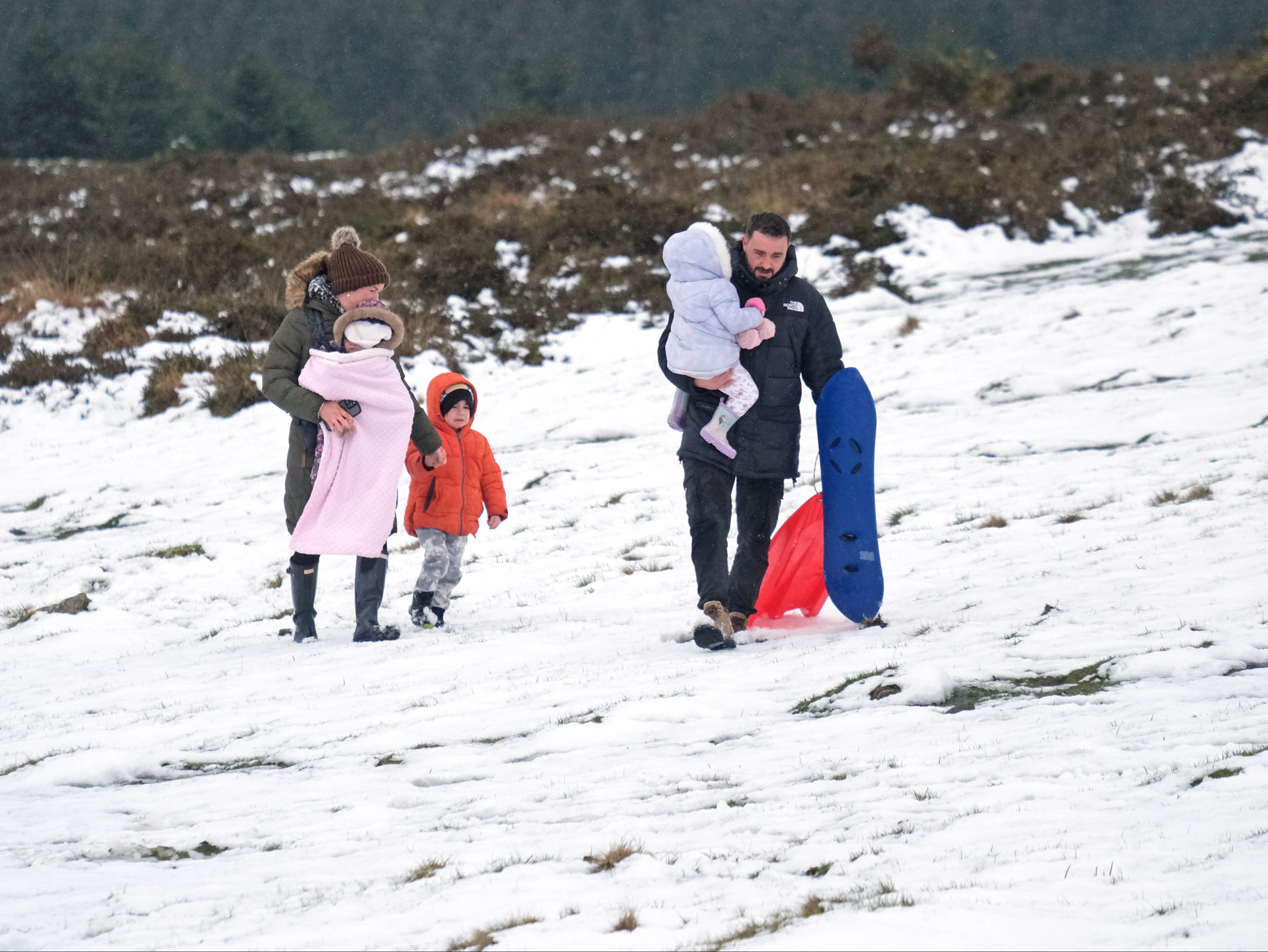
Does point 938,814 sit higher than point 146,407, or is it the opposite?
point 146,407

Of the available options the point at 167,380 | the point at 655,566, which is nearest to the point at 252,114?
the point at 167,380

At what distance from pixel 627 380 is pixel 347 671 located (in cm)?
836

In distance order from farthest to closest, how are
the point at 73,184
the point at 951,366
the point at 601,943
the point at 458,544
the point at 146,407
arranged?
the point at 73,184 < the point at 146,407 < the point at 951,366 < the point at 458,544 < the point at 601,943

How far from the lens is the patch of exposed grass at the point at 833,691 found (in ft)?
15.1

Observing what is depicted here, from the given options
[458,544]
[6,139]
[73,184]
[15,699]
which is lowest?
[15,699]

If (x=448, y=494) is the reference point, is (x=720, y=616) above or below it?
below

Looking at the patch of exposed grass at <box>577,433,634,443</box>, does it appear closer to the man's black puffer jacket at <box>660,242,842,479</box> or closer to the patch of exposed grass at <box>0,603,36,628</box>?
the patch of exposed grass at <box>0,603,36,628</box>

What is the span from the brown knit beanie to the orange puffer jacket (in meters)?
0.67

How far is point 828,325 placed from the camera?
5742 millimetres

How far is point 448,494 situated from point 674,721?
94.8 inches

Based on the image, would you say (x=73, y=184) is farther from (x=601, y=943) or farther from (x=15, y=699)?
(x=601, y=943)

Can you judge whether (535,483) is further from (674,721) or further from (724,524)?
(674,721)

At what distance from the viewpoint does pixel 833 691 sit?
473 cm

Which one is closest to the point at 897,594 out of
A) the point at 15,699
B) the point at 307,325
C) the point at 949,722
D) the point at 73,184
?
the point at 949,722
